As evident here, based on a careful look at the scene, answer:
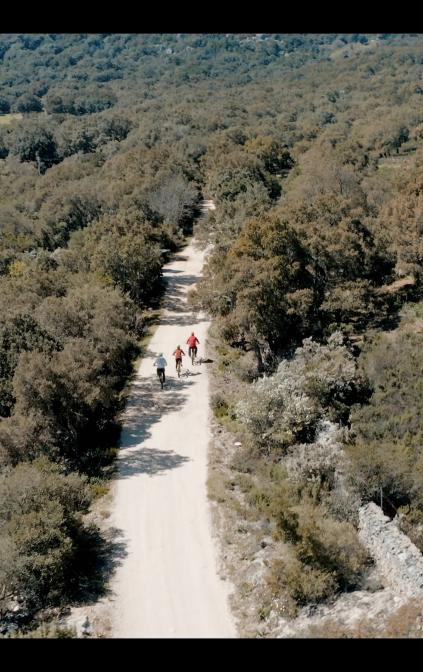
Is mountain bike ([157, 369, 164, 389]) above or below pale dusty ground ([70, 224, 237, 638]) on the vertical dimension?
above

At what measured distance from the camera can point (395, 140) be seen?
84.6 meters

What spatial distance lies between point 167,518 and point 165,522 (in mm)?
→ 189

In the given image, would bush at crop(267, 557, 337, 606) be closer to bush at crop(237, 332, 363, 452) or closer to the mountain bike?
bush at crop(237, 332, 363, 452)

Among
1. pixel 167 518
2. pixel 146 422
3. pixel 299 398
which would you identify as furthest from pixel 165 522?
pixel 299 398

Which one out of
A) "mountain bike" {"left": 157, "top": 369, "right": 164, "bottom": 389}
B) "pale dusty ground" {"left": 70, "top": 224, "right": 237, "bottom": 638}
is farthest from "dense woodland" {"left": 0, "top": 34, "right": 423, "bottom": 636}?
"mountain bike" {"left": 157, "top": 369, "right": 164, "bottom": 389}

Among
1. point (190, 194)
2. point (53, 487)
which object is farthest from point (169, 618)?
point (190, 194)

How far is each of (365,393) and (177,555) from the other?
10488 millimetres

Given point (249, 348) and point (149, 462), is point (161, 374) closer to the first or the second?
point (149, 462)

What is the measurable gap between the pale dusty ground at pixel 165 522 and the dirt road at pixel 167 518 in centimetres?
3

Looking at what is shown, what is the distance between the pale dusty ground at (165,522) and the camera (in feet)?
46.1

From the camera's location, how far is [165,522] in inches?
688

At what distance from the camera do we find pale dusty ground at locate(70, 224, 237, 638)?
46.1 feet

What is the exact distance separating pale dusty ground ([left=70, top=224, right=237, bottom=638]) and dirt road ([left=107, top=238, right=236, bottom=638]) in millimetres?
26
